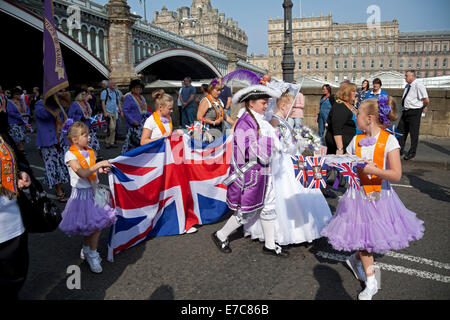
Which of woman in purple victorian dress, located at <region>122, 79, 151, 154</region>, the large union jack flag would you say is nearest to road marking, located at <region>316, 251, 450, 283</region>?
the large union jack flag

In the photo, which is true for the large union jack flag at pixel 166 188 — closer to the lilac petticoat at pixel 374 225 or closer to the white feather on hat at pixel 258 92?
the white feather on hat at pixel 258 92

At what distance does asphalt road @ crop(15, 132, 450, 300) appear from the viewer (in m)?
3.06

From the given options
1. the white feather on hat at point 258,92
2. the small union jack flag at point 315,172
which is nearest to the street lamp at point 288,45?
the white feather on hat at point 258,92

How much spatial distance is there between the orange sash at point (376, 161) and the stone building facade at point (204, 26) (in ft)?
363

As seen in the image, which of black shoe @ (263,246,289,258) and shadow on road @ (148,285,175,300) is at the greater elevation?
black shoe @ (263,246,289,258)

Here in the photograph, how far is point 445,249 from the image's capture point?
3785mm

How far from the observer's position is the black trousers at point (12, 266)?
2369 millimetres

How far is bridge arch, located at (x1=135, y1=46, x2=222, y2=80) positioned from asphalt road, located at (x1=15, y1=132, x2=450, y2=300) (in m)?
42.4

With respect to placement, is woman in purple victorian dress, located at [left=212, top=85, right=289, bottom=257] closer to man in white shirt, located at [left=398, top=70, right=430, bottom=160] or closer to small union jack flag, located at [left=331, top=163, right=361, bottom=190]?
small union jack flag, located at [left=331, top=163, right=361, bottom=190]

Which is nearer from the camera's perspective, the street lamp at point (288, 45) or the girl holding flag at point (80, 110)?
the girl holding flag at point (80, 110)

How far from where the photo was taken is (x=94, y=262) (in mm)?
3498

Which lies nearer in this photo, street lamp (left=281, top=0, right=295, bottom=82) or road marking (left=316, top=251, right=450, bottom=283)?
road marking (left=316, top=251, right=450, bottom=283)

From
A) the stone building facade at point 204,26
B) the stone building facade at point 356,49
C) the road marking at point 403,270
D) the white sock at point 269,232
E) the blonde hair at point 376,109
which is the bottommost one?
the road marking at point 403,270
